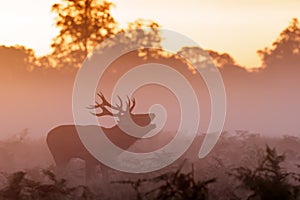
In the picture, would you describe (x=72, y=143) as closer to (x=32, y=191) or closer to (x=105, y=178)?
(x=105, y=178)

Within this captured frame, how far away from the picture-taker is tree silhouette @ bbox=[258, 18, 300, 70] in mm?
61844

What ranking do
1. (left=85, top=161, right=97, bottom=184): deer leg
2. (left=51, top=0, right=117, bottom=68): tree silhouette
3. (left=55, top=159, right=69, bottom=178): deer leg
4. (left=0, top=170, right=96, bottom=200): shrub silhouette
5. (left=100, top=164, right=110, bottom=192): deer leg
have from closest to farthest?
1. (left=0, top=170, right=96, bottom=200): shrub silhouette
2. (left=100, top=164, right=110, bottom=192): deer leg
3. (left=55, top=159, right=69, bottom=178): deer leg
4. (left=85, top=161, right=97, bottom=184): deer leg
5. (left=51, top=0, right=117, bottom=68): tree silhouette

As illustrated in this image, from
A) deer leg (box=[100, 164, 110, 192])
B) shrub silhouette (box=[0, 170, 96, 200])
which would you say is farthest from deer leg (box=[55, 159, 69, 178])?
shrub silhouette (box=[0, 170, 96, 200])

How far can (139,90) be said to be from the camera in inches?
2169

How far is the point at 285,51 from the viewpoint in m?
62.4

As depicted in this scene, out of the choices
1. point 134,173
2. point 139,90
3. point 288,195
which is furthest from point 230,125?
point 288,195

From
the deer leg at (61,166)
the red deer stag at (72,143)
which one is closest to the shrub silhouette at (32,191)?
the deer leg at (61,166)

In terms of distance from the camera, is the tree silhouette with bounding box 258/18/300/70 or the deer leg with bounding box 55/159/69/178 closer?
the deer leg with bounding box 55/159/69/178

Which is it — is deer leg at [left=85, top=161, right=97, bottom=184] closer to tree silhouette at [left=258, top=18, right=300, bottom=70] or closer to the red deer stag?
the red deer stag

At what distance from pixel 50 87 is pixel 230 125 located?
1739cm

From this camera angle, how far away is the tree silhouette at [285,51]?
2435 inches

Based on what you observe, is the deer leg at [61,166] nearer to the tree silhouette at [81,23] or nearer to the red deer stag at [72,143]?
the red deer stag at [72,143]

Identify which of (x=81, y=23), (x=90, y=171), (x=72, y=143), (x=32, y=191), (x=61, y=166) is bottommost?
(x=32, y=191)

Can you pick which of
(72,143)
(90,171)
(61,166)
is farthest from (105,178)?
(72,143)
